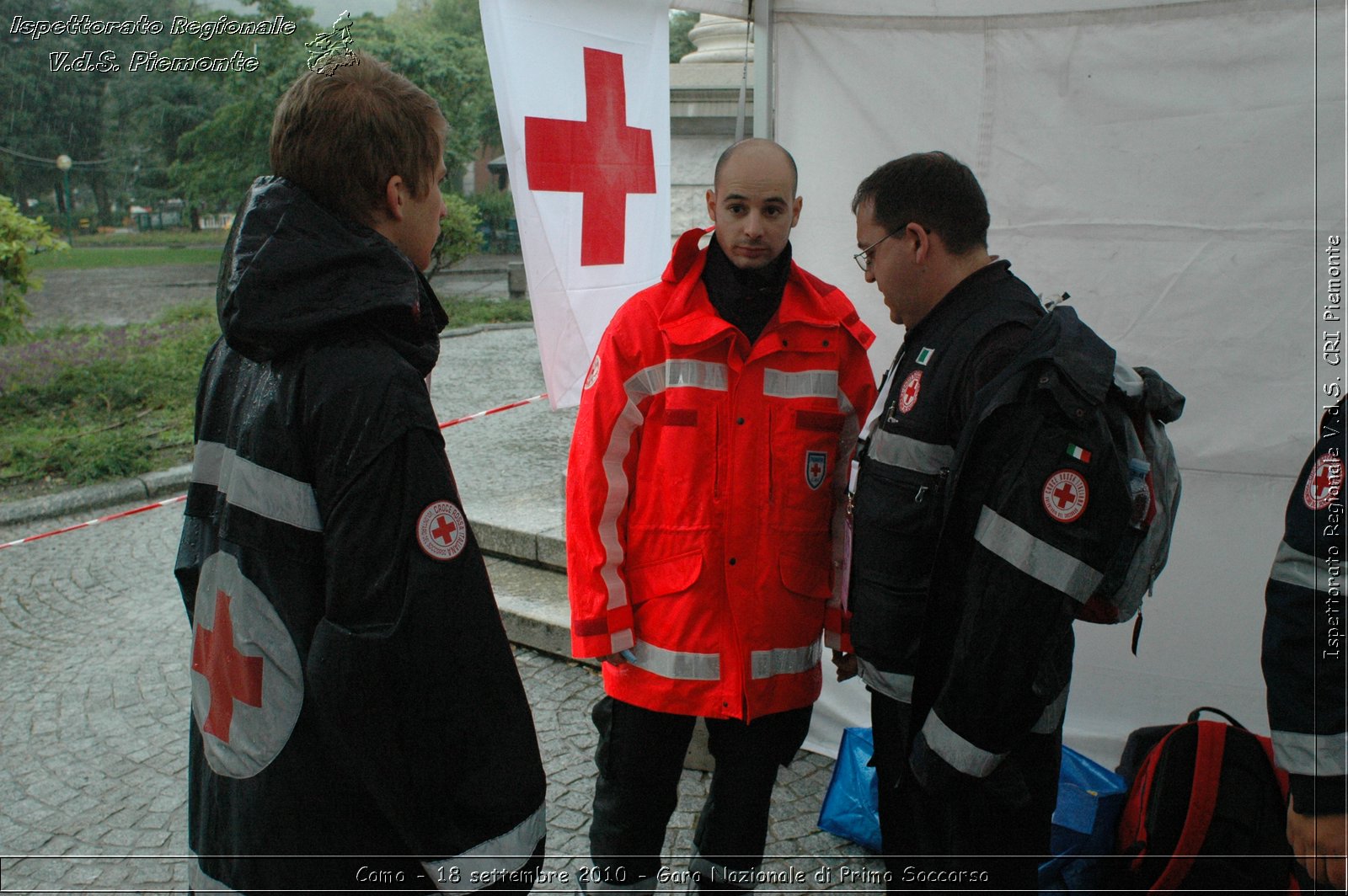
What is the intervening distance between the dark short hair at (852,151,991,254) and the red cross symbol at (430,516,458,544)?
1169mm

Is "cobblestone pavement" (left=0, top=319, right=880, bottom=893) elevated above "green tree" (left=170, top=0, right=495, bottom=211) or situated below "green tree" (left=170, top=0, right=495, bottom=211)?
below

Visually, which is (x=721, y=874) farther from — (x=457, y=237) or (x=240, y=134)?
(x=240, y=134)

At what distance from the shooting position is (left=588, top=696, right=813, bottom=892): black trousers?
197 cm

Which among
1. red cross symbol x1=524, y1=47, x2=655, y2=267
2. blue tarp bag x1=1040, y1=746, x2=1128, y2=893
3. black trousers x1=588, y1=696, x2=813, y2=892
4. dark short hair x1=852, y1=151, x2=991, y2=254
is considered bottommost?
blue tarp bag x1=1040, y1=746, x2=1128, y2=893

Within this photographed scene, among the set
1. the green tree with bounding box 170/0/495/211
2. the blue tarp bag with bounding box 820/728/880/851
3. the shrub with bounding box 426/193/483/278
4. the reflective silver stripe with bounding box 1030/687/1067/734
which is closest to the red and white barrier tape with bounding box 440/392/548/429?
the blue tarp bag with bounding box 820/728/880/851

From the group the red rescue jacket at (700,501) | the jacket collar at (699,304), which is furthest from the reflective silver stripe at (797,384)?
the jacket collar at (699,304)

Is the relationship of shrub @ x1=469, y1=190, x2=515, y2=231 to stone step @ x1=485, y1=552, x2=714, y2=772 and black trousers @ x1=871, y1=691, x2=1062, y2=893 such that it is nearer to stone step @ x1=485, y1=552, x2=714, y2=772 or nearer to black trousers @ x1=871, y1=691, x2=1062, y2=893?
stone step @ x1=485, y1=552, x2=714, y2=772

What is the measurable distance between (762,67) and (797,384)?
134 cm

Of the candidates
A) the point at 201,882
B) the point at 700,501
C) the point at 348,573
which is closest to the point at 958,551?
the point at 700,501

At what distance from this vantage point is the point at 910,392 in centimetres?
177

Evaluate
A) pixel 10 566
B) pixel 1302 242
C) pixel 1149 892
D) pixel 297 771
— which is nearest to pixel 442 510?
pixel 297 771

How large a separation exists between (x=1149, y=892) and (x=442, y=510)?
1.99 metres

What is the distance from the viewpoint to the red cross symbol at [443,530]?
1.06 meters

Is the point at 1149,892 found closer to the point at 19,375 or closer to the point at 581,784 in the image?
the point at 581,784
